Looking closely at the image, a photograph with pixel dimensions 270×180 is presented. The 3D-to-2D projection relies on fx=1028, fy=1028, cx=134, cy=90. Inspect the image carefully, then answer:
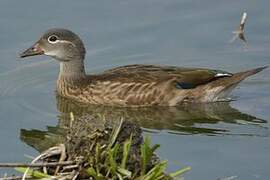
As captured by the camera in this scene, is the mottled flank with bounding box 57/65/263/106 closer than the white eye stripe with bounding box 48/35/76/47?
Yes

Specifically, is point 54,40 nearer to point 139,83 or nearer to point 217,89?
point 139,83

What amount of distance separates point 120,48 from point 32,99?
1.67 meters

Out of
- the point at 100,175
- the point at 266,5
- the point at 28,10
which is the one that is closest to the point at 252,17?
the point at 266,5

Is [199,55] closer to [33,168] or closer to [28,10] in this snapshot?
[28,10]

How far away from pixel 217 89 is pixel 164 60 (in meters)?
1.12

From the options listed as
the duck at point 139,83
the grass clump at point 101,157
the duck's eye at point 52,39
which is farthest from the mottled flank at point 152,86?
the grass clump at point 101,157

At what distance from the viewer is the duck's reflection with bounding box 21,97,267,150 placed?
39.6 ft

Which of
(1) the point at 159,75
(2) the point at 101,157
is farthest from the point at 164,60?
(2) the point at 101,157

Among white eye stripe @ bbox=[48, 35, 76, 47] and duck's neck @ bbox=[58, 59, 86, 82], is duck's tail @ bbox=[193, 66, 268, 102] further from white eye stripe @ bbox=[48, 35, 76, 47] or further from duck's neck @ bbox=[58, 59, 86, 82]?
white eye stripe @ bbox=[48, 35, 76, 47]

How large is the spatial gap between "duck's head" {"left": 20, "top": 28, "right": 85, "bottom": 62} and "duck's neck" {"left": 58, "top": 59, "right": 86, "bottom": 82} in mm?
70

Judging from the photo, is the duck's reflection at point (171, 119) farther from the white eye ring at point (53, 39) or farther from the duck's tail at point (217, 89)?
the white eye ring at point (53, 39)

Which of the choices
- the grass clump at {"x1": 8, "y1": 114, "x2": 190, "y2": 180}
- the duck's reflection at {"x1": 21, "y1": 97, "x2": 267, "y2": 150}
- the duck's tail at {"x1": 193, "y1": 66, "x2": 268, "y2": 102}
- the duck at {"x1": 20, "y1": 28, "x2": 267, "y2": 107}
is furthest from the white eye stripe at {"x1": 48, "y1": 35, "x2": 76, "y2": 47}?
the grass clump at {"x1": 8, "y1": 114, "x2": 190, "y2": 180}

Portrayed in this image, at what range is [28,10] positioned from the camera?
1538 centimetres

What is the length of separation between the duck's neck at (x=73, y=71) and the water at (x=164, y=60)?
0.22 m
